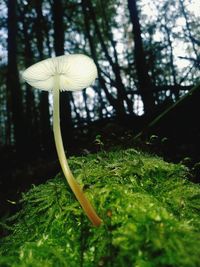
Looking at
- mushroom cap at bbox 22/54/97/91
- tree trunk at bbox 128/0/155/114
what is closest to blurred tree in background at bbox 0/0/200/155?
tree trunk at bbox 128/0/155/114

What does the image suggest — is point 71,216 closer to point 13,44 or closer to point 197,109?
point 197,109

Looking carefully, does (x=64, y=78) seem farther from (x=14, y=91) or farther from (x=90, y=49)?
(x=90, y=49)

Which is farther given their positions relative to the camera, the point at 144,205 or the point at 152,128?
the point at 152,128

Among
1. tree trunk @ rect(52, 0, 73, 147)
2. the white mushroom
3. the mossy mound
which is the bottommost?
the mossy mound

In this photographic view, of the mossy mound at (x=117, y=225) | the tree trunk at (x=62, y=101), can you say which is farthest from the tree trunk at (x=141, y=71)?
the mossy mound at (x=117, y=225)

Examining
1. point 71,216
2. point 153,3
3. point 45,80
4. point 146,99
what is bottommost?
point 71,216

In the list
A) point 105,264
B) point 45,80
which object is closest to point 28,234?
point 105,264

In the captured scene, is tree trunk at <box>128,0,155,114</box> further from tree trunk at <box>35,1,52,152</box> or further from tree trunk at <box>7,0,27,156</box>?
tree trunk at <box>7,0,27,156</box>
